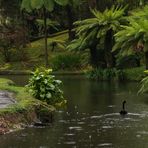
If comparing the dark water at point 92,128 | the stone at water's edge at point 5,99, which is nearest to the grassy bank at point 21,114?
the stone at water's edge at point 5,99

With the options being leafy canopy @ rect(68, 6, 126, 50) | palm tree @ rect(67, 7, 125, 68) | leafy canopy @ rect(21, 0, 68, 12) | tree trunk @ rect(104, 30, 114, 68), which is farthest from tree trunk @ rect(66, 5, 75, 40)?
tree trunk @ rect(104, 30, 114, 68)

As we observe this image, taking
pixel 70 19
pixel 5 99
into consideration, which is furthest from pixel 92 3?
pixel 5 99

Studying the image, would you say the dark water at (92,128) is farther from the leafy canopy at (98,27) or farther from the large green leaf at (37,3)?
the large green leaf at (37,3)

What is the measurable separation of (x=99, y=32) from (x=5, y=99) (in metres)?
23.2

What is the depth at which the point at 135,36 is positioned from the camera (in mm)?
38281

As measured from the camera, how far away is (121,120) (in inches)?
799

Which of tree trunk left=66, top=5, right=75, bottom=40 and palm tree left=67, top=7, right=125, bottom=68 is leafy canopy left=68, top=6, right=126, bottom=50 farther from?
tree trunk left=66, top=5, right=75, bottom=40

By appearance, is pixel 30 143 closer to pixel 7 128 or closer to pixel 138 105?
pixel 7 128

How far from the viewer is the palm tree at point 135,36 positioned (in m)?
38.0

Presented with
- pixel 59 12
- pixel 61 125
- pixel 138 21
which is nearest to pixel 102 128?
pixel 61 125

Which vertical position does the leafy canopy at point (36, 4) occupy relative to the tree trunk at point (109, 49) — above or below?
above

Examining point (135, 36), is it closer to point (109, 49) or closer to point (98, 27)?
point (98, 27)

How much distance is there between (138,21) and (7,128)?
22.6 metres

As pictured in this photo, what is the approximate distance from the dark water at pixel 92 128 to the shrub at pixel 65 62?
24.6 metres
